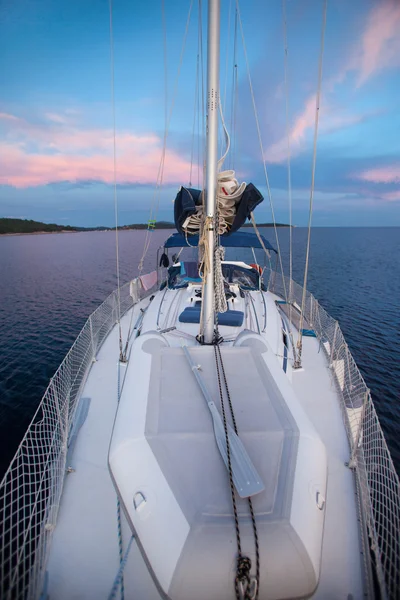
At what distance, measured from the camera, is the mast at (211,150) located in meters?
3.75

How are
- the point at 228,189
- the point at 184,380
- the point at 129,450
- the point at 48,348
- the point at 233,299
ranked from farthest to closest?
the point at 48,348, the point at 233,299, the point at 228,189, the point at 184,380, the point at 129,450

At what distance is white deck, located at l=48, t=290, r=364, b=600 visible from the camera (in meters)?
2.60

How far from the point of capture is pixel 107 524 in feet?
10.2

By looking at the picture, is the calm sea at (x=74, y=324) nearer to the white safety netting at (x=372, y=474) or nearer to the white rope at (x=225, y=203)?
the white safety netting at (x=372, y=474)

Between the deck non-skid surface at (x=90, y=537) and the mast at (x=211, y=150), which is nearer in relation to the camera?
the deck non-skid surface at (x=90, y=537)

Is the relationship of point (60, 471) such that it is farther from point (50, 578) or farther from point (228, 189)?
point (228, 189)

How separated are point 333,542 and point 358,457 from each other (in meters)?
1.25

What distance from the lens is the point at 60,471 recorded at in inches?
141

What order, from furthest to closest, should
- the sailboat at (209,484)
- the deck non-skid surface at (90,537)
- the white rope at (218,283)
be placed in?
the white rope at (218,283)
the deck non-skid surface at (90,537)
the sailboat at (209,484)

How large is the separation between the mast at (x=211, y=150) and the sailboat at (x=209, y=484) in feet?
0.06

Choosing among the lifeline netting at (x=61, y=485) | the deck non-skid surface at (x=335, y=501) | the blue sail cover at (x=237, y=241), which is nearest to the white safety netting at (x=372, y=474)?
the lifeline netting at (x=61, y=485)

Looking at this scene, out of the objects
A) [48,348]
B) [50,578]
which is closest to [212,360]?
[50,578]

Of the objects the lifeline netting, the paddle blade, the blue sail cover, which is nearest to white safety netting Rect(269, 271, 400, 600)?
the lifeline netting

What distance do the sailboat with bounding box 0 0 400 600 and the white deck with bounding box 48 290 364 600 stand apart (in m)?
0.01
